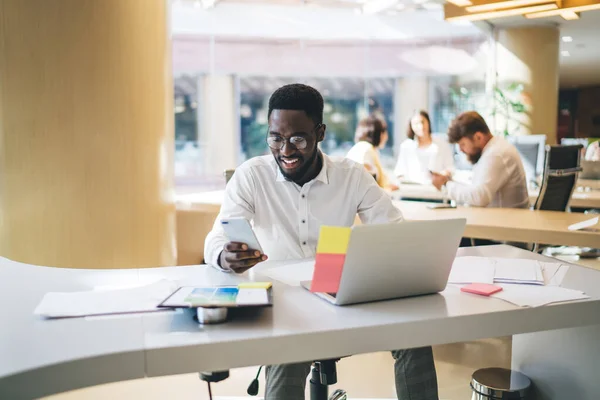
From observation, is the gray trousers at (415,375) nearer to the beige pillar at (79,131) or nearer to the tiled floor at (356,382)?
the tiled floor at (356,382)

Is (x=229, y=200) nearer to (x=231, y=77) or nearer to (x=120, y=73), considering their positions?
(x=120, y=73)

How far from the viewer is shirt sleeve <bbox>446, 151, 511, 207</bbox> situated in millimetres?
3695

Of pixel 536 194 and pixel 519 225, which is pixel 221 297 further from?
pixel 536 194

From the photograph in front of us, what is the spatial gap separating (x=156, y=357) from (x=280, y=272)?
26.9 inches

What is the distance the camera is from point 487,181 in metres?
3.72

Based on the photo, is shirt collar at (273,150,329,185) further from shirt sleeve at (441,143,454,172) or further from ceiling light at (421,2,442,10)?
ceiling light at (421,2,442,10)

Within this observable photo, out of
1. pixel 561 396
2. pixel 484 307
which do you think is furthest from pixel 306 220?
pixel 561 396

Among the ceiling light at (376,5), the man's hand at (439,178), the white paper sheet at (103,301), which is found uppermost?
the ceiling light at (376,5)

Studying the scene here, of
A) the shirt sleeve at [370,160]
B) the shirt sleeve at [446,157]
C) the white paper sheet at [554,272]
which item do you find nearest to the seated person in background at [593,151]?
the shirt sleeve at [446,157]

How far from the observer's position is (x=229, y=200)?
2156 mm

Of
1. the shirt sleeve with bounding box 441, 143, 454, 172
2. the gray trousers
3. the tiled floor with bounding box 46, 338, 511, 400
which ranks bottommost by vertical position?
the tiled floor with bounding box 46, 338, 511, 400

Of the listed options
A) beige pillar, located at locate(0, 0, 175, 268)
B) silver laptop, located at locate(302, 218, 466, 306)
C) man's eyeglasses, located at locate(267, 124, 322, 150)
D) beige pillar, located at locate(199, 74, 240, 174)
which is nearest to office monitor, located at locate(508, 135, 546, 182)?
beige pillar, located at locate(0, 0, 175, 268)

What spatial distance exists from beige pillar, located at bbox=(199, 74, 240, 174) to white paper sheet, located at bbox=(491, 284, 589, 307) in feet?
33.1

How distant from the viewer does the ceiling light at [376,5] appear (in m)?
9.52
